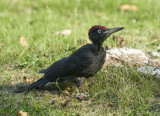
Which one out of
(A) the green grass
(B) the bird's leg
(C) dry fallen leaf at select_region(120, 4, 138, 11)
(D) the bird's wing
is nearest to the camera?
(A) the green grass

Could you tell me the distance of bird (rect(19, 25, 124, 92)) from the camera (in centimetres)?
415

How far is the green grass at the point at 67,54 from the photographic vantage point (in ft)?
12.7

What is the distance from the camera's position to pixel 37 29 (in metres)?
7.16

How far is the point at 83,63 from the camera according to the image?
13.6 ft

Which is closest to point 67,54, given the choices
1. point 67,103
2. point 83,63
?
point 83,63

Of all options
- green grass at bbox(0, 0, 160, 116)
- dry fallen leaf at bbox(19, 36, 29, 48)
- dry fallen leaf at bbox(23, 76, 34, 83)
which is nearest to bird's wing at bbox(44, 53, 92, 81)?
green grass at bbox(0, 0, 160, 116)

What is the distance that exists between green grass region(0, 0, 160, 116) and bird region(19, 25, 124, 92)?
0.22 m

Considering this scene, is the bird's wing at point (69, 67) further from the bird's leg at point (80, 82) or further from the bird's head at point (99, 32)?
the bird's head at point (99, 32)

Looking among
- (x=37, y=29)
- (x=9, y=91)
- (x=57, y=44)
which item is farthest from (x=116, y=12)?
(x=9, y=91)

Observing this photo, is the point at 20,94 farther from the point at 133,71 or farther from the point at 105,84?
the point at 133,71

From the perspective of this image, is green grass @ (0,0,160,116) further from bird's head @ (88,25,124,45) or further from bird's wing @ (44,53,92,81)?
bird's head @ (88,25,124,45)

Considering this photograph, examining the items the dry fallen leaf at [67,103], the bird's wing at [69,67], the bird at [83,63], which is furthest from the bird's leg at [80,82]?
the dry fallen leaf at [67,103]

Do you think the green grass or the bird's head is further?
the bird's head

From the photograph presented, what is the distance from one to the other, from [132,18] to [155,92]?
4.40 meters
